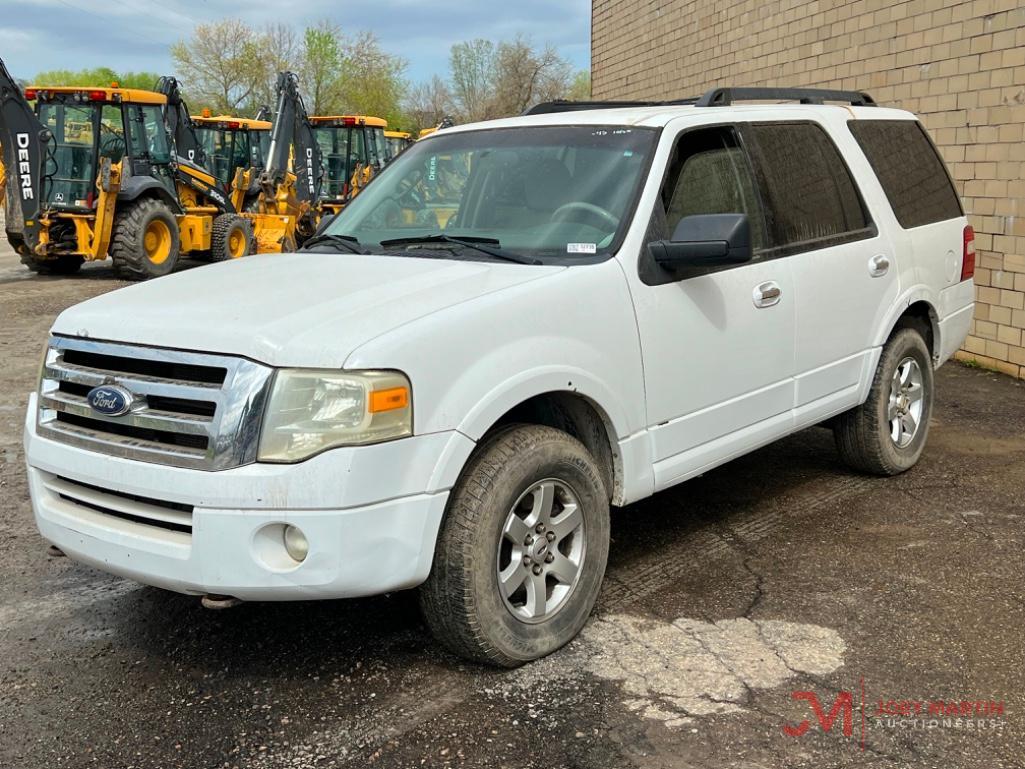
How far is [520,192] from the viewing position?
14.8 ft

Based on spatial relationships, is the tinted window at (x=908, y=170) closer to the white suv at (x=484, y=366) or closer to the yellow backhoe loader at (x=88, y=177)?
the white suv at (x=484, y=366)

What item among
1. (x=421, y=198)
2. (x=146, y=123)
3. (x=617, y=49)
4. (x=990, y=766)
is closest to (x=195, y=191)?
(x=146, y=123)

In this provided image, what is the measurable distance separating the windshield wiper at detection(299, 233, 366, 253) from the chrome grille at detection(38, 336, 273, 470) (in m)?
1.33

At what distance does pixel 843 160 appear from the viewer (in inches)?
217

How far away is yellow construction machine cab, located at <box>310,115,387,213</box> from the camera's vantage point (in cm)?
2325

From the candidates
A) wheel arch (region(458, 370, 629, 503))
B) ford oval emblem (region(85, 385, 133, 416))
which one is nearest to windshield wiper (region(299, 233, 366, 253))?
wheel arch (region(458, 370, 629, 503))

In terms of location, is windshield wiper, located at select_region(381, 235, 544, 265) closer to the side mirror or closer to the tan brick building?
the side mirror

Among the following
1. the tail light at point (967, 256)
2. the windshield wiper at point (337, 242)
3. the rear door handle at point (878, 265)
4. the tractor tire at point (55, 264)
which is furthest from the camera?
the tractor tire at point (55, 264)

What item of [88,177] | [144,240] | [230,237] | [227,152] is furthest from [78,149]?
[227,152]

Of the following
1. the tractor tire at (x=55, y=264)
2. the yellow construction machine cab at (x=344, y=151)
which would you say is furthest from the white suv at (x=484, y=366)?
the yellow construction machine cab at (x=344, y=151)

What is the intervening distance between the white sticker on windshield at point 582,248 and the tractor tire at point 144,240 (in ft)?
44.3

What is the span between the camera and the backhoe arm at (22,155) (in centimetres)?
1633

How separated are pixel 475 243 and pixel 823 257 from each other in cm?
185

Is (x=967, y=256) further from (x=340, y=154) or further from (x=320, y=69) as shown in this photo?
(x=320, y=69)
